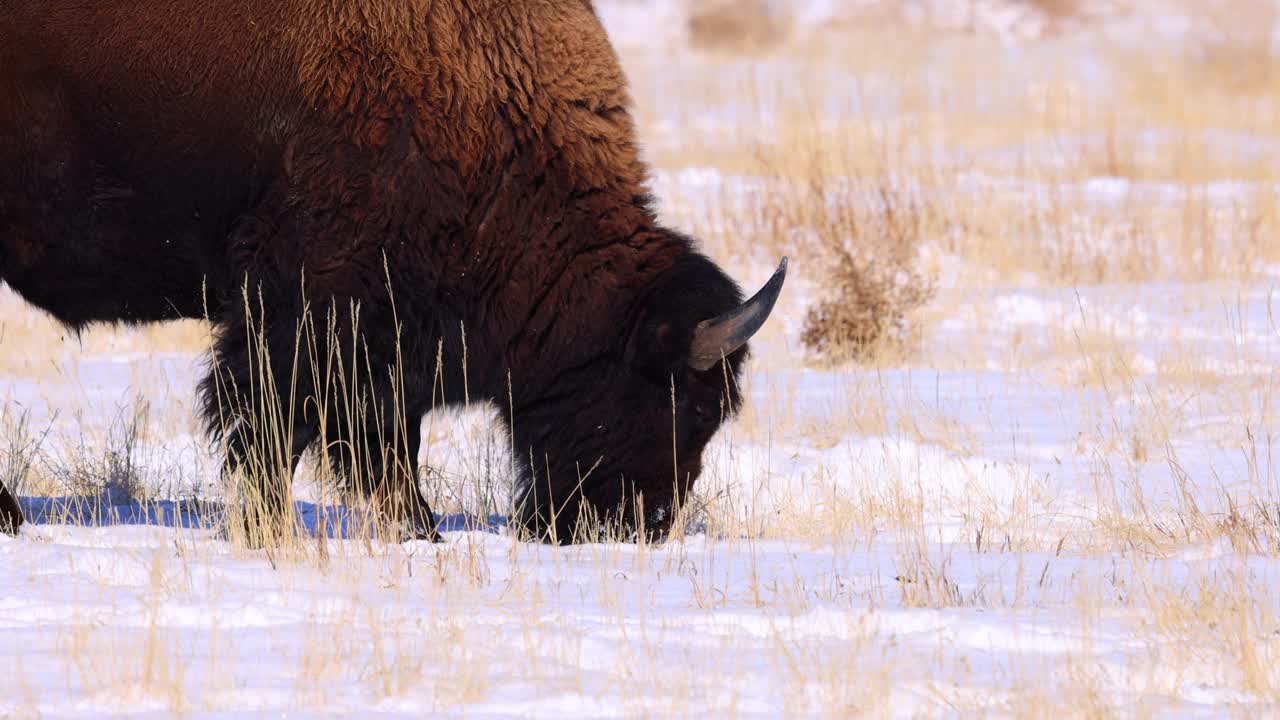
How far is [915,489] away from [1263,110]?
15153 mm

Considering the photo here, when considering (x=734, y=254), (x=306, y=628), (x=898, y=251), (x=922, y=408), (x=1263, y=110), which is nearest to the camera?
(x=306, y=628)

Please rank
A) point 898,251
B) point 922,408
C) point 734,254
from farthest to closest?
point 734,254 → point 898,251 → point 922,408

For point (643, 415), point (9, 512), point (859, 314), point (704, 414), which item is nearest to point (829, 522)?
point (704, 414)

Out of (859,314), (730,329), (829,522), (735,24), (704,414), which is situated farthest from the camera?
(735,24)

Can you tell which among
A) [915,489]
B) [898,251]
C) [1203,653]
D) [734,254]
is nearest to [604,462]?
[915,489]

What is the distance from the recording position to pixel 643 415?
18.5 feet

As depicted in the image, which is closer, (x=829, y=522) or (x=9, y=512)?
(x=9, y=512)

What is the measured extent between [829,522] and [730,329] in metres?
0.85

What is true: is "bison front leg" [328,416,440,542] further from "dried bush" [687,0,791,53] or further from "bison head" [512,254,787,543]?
"dried bush" [687,0,791,53]

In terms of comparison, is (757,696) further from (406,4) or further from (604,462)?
(406,4)

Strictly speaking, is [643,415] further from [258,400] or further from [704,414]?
[258,400]

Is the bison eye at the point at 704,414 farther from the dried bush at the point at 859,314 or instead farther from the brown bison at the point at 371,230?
the dried bush at the point at 859,314

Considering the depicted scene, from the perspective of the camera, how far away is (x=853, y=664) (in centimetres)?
356

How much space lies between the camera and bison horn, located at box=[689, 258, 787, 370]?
17.4 feet
